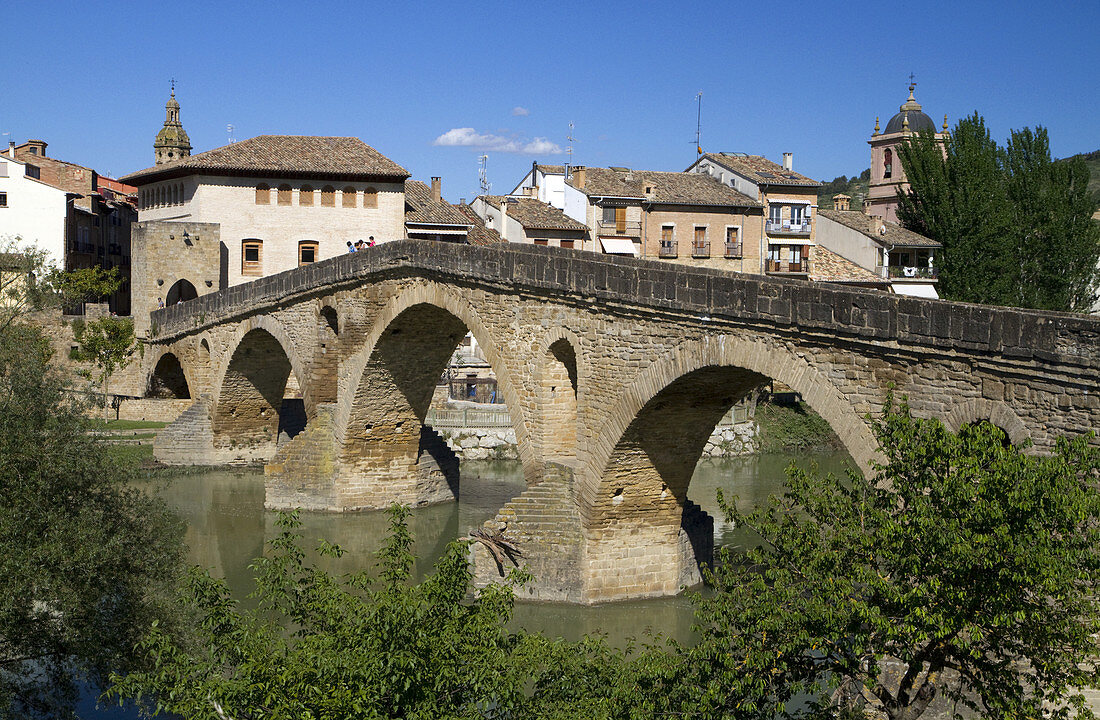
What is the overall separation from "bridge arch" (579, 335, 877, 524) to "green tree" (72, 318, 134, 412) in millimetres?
23643

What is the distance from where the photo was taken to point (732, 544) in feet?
76.3

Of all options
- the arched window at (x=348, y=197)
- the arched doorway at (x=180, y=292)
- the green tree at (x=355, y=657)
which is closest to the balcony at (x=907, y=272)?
the arched window at (x=348, y=197)

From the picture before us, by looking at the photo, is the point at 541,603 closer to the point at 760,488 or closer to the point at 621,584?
the point at 621,584

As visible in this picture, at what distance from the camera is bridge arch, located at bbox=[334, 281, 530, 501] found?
82.6 feet

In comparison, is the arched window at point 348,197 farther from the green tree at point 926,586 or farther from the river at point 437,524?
the green tree at point 926,586

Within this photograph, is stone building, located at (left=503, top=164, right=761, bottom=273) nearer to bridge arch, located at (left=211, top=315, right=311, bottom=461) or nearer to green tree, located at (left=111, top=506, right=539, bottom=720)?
bridge arch, located at (left=211, top=315, right=311, bottom=461)

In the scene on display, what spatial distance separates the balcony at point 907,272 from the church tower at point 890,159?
7.67 metres

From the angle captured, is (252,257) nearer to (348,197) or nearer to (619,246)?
(348,197)

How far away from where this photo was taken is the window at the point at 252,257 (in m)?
40.9

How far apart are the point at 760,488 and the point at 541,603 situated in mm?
13163

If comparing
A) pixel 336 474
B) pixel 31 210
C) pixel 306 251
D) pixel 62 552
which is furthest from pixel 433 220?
pixel 62 552

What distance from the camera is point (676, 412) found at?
17.4m

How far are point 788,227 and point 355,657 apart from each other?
132 feet

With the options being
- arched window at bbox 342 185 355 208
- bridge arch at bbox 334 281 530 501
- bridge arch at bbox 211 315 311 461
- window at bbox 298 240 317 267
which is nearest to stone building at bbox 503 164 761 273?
arched window at bbox 342 185 355 208
